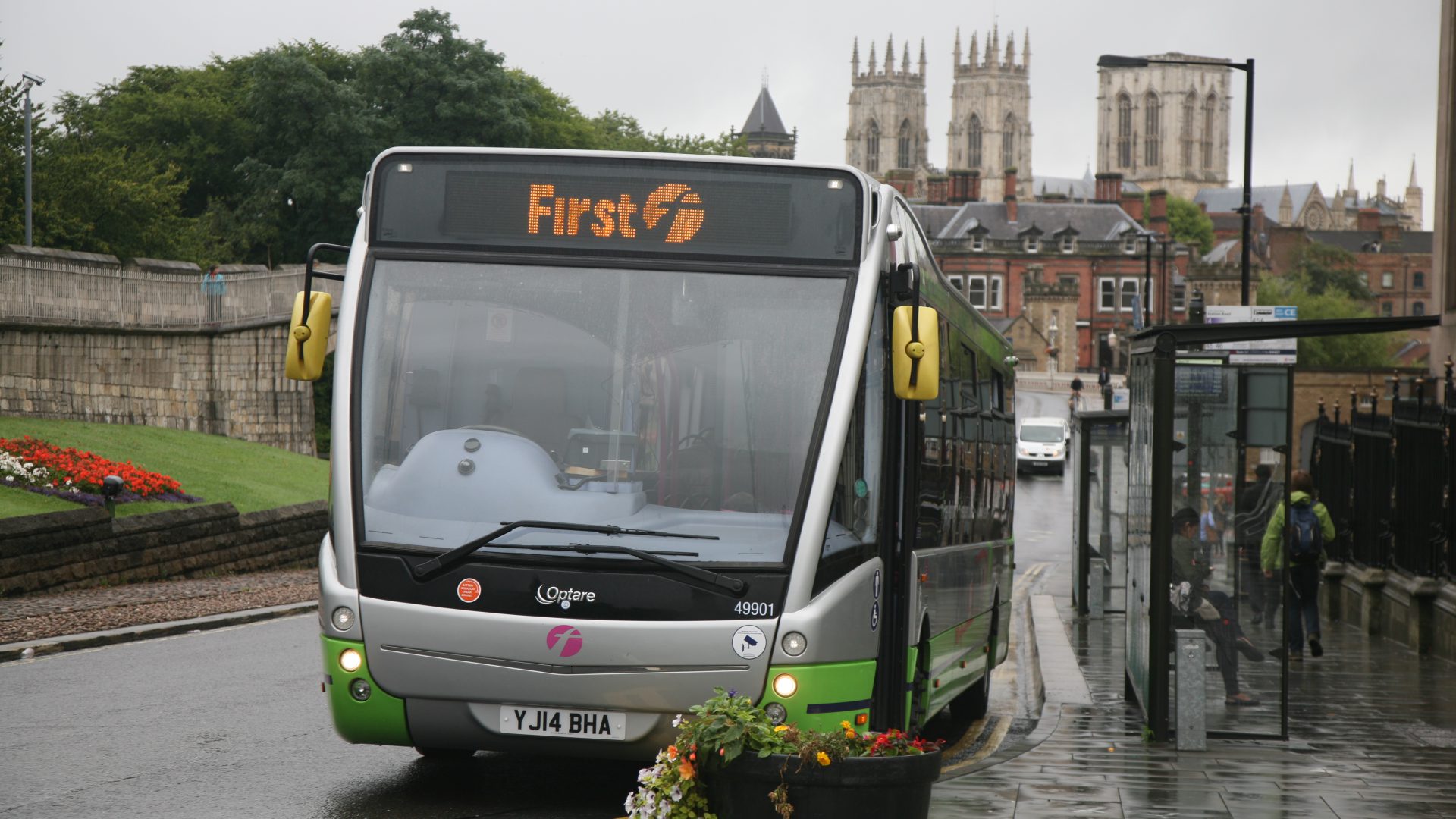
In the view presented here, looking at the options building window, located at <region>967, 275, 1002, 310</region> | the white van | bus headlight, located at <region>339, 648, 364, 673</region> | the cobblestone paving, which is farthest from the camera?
building window, located at <region>967, 275, 1002, 310</region>

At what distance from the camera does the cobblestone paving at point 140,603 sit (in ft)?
51.8

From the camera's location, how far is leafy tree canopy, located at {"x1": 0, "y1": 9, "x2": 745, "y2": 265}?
60.0m

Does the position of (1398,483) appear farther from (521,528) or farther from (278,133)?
(278,133)

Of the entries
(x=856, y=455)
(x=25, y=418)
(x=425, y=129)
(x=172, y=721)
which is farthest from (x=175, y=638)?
(x=425, y=129)

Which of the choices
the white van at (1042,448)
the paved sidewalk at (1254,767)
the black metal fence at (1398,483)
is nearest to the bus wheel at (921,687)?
the paved sidewalk at (1254,767)

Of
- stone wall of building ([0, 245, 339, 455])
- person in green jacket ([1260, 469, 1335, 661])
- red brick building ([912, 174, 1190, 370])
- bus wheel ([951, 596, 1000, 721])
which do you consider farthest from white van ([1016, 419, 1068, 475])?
red brick building ([912, 174, 1190, 370])

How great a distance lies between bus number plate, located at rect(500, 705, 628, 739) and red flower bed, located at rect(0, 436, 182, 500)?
51.7 ft

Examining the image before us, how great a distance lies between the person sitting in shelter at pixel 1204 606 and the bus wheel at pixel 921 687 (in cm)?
258

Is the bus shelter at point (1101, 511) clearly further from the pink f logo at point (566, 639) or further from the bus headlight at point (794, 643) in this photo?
the pink f logo at point (566, 639)

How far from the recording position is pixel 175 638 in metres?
15.9

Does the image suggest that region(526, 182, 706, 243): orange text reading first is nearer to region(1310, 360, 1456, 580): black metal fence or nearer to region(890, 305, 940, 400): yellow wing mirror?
region(890, 305, 940, 400): yellow wing mirror

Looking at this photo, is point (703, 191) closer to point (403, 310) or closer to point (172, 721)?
point (403, 310)

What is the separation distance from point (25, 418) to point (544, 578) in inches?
993

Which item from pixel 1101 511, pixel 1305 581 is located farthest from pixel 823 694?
pixel 1101 511
